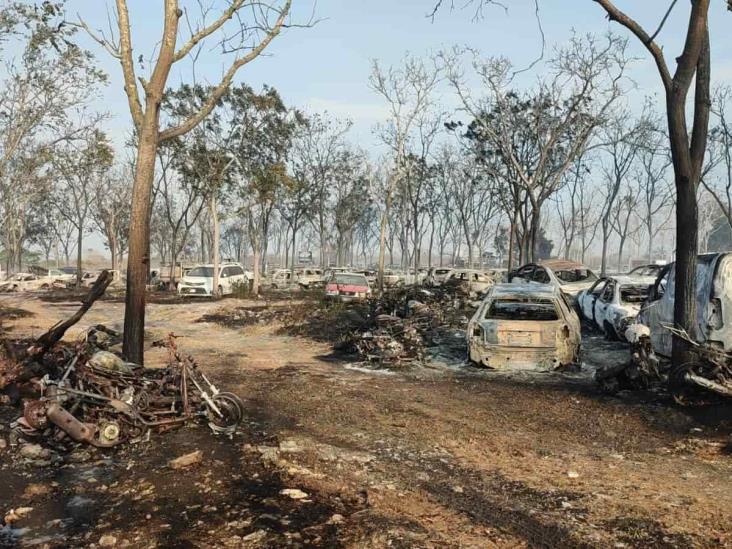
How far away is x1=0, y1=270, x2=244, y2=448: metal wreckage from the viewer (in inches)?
205

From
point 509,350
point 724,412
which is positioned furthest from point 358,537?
point 509,350

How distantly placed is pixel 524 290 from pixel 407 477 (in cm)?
543

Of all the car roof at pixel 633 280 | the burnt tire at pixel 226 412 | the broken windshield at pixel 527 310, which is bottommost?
the burnt tire at pixel 226 412

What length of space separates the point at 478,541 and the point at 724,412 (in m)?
4.08

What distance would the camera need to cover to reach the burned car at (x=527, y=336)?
8.37 meters

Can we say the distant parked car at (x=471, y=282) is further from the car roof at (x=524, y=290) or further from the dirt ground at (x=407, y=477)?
the dirt ground at (x=407, y=477)

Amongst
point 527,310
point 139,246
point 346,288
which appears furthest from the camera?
point 346,288

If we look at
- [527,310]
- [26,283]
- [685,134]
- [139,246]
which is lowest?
[26,283]

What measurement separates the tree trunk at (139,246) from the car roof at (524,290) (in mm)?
5319

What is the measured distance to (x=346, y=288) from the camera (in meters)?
21.8

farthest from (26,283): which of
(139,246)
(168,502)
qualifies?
(168,502)

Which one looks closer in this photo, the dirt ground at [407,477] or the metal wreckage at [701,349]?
the dirt ground at [407,477]

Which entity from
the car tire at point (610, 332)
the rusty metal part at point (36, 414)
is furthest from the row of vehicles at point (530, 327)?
the rusty metal part at point (36, 414)

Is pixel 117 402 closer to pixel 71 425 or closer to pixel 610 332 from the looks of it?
pixel 71 425
